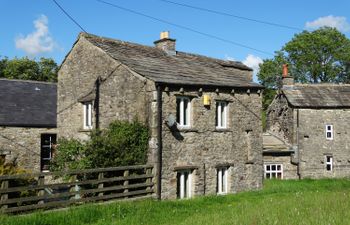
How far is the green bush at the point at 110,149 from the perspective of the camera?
15.3 meters

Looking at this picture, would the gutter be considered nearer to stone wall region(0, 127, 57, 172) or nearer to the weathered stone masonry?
stone wall region(0, 127, 57, 172)

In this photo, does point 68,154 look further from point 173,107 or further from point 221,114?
point 221,114

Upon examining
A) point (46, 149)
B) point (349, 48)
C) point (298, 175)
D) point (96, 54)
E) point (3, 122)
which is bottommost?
point (298, 175)

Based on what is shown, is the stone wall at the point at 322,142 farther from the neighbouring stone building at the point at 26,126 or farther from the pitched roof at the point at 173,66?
the neighbouring stone building at the point at 26,126

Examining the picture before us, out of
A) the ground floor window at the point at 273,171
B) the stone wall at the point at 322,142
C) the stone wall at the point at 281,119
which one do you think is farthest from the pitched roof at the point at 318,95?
the ground floor window at the point at 273,171

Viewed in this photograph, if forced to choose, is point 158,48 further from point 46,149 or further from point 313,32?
point 313,32

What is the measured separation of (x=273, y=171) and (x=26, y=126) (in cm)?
1649

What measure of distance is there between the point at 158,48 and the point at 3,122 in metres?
9.14

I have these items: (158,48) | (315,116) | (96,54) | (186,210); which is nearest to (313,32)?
Result: (315,116)

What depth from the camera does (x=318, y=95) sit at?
3145cm

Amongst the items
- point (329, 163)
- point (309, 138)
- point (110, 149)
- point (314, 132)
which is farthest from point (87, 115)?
point (329, 163)

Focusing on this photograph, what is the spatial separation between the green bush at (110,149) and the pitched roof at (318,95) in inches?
664

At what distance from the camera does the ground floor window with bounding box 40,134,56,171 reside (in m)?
24.4

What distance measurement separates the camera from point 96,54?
726 inches
